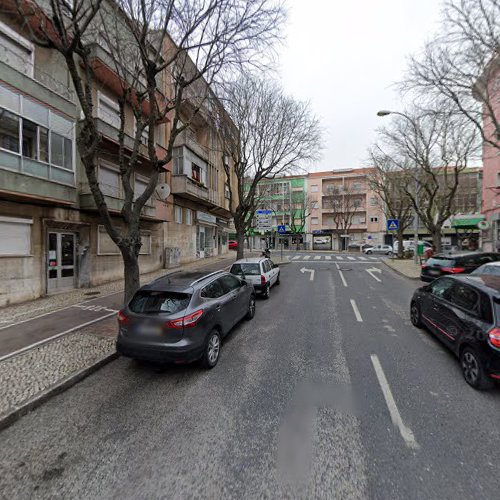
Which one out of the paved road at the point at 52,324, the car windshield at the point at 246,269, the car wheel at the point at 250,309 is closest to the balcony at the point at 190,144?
the car windshield at the point at 246,269

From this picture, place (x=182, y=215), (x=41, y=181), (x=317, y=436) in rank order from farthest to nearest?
(x=182, y=215), (x=41, y=181), (x=317, y=436)

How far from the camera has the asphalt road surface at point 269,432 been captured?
2.19m

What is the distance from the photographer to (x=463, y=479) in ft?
7.19

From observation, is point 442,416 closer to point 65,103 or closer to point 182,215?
point 65,103

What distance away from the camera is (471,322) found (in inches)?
146

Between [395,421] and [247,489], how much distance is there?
1891mm

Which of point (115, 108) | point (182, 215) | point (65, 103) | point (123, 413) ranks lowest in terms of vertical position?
point (123, 413)

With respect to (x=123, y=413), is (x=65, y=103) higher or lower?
higher

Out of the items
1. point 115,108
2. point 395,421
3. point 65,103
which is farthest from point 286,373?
point 115,108

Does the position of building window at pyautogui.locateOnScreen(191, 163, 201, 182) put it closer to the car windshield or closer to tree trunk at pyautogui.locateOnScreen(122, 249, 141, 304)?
the car windshield

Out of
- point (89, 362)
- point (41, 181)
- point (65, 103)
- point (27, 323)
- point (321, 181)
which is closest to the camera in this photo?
point (89, 362)

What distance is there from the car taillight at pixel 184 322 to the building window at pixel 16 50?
9.88 metres

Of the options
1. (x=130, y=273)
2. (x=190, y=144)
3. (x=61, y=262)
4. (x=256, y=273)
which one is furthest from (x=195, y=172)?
(x=130, y=273)

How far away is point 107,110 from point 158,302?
37.0ft
